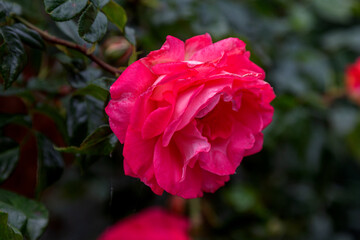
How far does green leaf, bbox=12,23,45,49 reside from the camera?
0.47 meters

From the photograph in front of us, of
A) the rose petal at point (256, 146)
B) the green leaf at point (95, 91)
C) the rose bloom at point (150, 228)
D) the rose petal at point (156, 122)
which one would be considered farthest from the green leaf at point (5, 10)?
the rose bloom at point (150, 228)

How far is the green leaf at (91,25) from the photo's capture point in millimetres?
413

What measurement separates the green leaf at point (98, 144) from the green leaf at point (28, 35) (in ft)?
0.46

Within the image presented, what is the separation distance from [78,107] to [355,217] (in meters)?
1.11

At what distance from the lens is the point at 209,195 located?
1096mm

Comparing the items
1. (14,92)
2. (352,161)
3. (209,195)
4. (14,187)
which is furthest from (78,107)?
(352,161)

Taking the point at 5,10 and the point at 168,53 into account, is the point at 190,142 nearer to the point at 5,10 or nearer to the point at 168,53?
the point at 168,53

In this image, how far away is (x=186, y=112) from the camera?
0.41 meters

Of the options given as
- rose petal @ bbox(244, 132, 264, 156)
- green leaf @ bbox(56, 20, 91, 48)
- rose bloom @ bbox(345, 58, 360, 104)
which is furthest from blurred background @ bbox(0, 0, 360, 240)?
rose petal @ bbox(244, 132, 264, 156)

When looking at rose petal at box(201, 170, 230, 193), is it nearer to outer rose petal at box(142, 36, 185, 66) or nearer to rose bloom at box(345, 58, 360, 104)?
outer rose petal at box(142, 36, 185, 66)

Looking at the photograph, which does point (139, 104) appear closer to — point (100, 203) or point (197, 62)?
point (197, 62)

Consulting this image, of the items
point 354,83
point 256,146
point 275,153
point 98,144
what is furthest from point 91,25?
point 354,83

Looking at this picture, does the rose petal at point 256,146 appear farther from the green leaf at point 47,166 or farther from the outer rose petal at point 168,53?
the green leaf at point 47,166

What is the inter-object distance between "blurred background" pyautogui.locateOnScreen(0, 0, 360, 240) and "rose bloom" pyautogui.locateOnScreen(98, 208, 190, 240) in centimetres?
6
